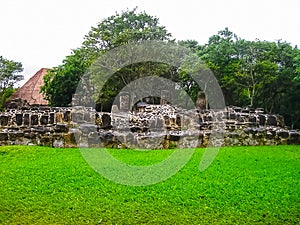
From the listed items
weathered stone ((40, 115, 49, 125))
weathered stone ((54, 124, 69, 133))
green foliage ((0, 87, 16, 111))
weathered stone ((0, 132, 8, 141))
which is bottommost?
weathered stone ((0, 132, 8, 141))

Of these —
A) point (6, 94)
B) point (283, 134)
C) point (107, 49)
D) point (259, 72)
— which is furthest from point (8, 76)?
point (283, 134)

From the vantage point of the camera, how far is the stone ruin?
1010cm

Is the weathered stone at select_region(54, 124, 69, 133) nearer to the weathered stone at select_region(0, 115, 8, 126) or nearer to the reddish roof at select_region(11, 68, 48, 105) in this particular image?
the weathered stone at select_region(0, 115, 8, 126)

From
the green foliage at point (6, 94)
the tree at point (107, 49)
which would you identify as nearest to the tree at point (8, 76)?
the green foliage at point (6, 94)

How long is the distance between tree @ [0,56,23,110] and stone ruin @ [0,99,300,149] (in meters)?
24.5

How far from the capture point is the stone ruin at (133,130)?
33.1ft

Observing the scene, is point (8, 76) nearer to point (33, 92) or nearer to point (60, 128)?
point (33, 92)

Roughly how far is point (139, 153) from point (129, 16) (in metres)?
18.7

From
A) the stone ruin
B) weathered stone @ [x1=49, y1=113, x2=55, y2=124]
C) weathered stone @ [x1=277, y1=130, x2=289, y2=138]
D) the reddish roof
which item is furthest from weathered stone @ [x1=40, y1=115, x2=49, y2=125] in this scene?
the reddish roof

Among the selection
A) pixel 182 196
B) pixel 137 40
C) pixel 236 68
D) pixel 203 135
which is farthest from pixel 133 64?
pixel 182 196

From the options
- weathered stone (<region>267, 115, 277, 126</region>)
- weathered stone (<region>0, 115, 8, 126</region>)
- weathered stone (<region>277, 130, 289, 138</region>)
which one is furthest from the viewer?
weathered stone (<region>267, 115, 277, 126</region>)

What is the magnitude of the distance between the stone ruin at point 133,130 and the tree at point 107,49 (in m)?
9.57

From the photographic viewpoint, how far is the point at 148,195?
19.9 ft

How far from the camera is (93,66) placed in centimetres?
2420
